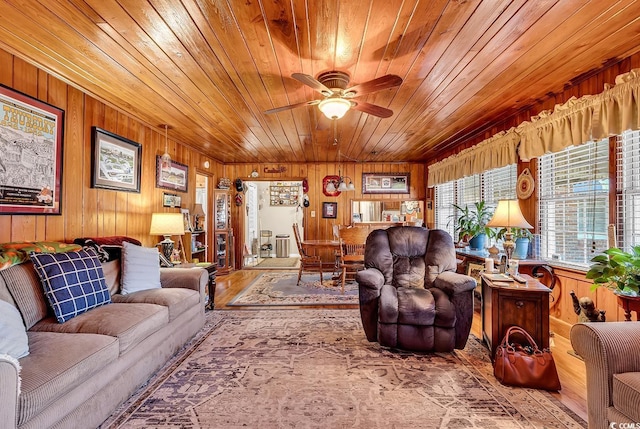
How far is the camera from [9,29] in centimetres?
200

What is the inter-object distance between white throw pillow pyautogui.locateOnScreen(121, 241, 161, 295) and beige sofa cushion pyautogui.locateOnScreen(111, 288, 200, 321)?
0.25 feet

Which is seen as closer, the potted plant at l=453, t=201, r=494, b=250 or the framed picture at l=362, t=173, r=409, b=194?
the potted plant at l=453, t=201, r=494, b=250

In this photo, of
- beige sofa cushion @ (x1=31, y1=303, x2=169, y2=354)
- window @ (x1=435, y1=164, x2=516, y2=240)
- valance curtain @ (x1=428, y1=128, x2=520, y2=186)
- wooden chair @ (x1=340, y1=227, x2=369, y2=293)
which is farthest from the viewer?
wooden chair @ (x1=340, y1=227, x2=369, y2=293)

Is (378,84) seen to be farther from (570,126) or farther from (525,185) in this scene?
(525,185)

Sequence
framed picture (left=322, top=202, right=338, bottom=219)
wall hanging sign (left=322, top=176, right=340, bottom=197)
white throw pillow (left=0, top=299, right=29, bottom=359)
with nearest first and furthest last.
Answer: white throw pillow (left=0, top=299, right=29, bottom=359) → wall hanging sign (left=322, top=176, right=340, bottom=197) → framed picture (left=322, top=202, right=338, bottom=219)

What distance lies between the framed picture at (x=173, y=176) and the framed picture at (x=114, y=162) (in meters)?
→ 0.45

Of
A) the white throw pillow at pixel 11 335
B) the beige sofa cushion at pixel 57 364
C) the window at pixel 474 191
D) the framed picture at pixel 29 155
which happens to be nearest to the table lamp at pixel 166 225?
the framed picture at pixel 29 155

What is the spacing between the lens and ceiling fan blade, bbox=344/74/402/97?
2.16m

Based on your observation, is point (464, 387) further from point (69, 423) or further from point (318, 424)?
point (69, 423)

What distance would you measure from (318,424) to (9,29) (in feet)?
10.3

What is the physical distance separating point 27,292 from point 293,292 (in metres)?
3.19

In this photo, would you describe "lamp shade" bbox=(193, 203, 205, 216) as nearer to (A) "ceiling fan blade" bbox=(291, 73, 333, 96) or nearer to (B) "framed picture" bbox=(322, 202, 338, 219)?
(B) "framed picture" bbox=(322, 202, 338, 219)

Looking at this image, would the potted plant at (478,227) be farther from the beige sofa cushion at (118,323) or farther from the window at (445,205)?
the beige sofa cushion at (118,323)

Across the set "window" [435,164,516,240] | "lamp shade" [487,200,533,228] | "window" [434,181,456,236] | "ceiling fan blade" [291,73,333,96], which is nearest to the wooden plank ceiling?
"ceiling fan blade" [291,73,333,96]
